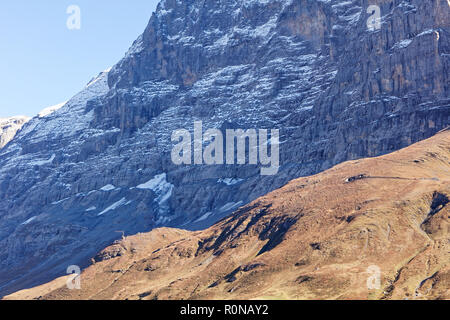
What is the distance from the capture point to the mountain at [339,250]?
477 ft

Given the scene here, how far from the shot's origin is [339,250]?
528 ft

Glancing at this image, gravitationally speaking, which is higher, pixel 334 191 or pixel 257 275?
pixel 334 191

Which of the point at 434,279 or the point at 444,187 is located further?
the point at 444,187

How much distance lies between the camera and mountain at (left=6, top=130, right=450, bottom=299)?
5728 inches

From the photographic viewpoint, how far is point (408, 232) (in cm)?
16362

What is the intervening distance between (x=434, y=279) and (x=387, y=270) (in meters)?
11.1
